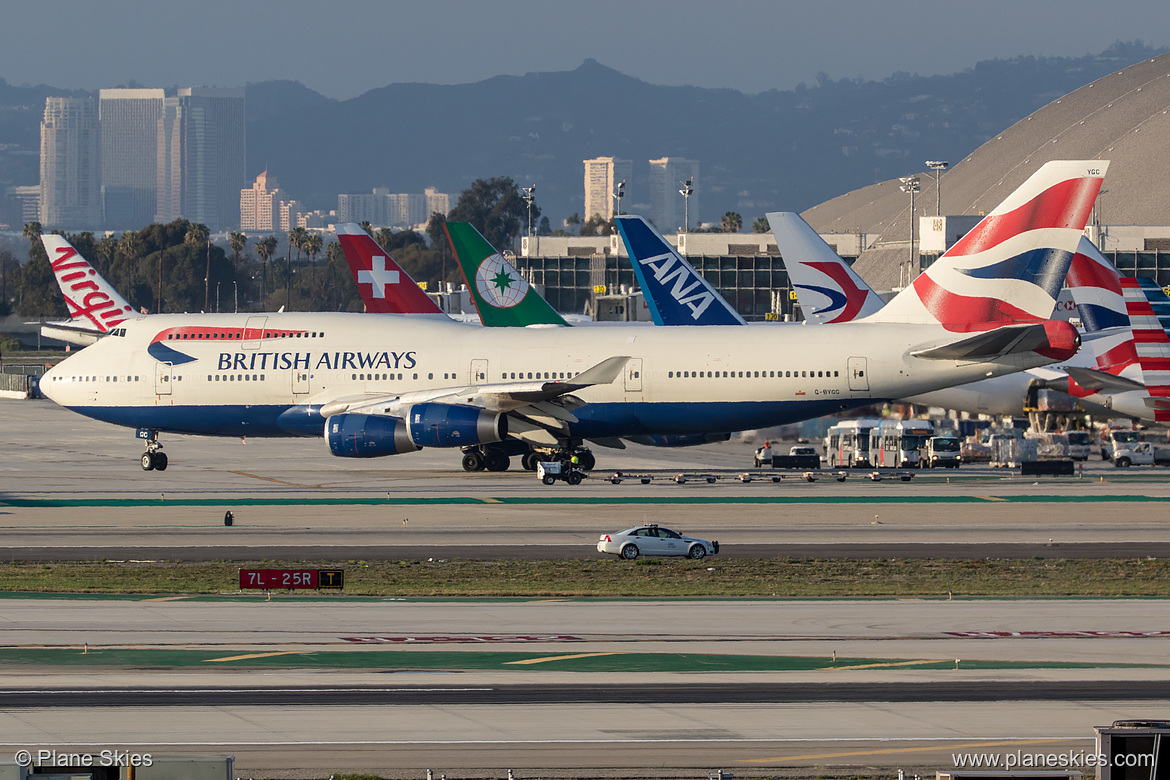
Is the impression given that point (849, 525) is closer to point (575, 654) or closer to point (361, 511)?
point (361, 511)

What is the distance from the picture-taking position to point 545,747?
1716 centimetres

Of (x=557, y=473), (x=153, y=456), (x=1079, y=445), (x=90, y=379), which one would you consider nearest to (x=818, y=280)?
(x=1079, y=445)

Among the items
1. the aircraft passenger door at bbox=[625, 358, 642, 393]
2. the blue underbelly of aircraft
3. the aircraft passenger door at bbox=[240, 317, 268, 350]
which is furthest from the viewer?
the aircraft passenger door at bbox=[240, 317, 268, 350]

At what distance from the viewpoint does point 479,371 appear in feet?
174

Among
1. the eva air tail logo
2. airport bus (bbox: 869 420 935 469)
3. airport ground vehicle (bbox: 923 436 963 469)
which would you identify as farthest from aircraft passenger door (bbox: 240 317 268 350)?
airport ground vehicle (bbox: 923 436 963 469)

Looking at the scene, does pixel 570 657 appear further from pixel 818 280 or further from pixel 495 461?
pixel 818 280

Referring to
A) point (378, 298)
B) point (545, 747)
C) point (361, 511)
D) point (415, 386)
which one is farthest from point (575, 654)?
point (378, 298)

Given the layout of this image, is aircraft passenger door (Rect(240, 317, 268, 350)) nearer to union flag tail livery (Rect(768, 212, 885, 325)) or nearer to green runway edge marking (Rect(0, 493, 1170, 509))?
green runway edge marking (Rect(0, 493, 1170, 509))

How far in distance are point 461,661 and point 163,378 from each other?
118 feet

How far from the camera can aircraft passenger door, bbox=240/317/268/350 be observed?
54781 mm

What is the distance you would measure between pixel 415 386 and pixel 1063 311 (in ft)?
137

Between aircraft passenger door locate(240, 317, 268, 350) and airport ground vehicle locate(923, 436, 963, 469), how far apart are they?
2940 centimetres

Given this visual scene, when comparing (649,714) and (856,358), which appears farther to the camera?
(856,358)

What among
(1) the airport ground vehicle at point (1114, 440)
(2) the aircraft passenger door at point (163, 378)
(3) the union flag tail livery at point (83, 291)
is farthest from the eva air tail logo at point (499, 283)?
(3) the union flag tail livery at point (83, 291)
